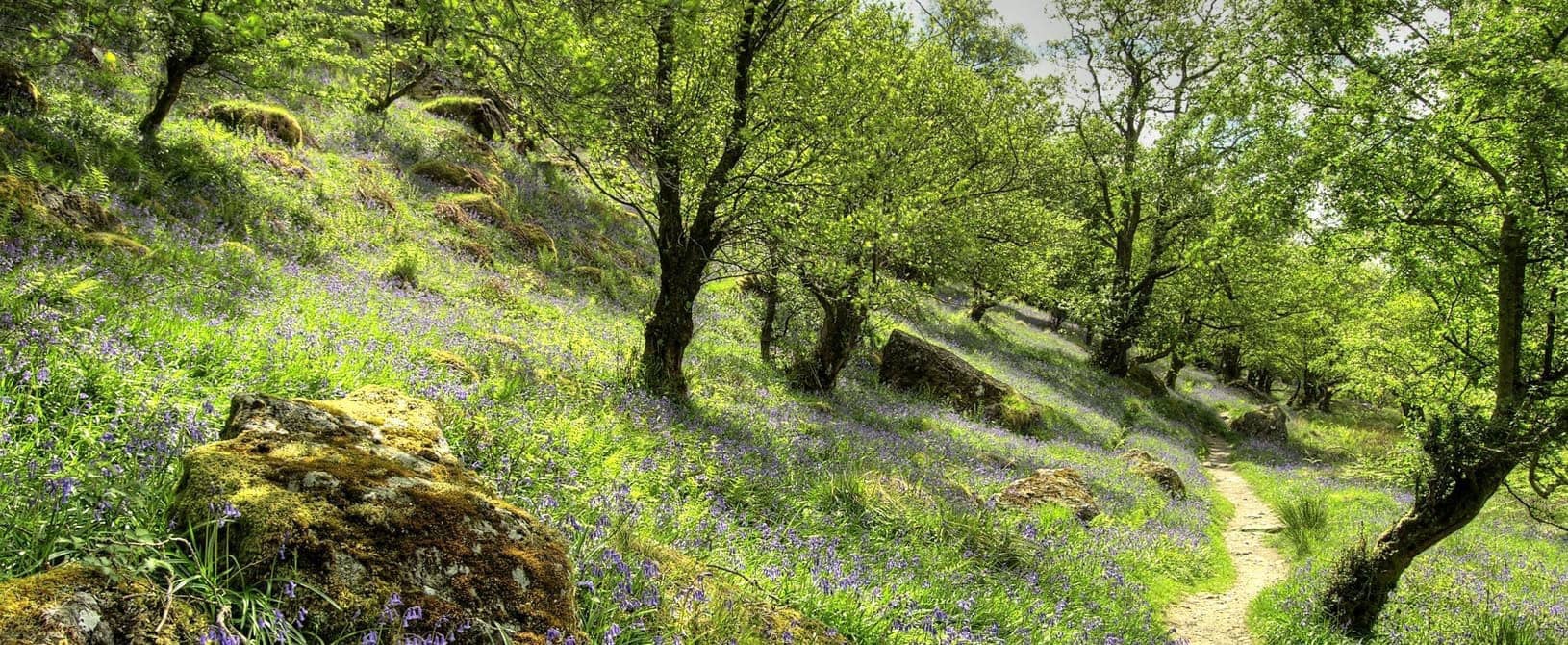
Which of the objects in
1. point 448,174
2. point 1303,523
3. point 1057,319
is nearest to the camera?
point 1303,523

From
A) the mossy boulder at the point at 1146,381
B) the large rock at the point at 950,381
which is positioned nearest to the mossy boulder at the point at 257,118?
the large rock at the point at 950,381

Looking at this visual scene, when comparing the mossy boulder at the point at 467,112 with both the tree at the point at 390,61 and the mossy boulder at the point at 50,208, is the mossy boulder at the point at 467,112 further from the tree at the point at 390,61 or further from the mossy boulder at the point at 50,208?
the mossy boulder at the point at 50,208

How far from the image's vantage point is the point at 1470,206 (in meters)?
8.66

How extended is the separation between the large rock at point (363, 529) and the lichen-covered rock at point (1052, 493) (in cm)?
881

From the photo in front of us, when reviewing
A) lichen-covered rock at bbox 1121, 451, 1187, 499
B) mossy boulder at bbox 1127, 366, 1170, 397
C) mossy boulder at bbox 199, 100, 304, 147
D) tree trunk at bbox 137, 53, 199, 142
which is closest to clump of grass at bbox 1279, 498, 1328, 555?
lichen-covered rock at bbox 1121, 451, 1187, 499

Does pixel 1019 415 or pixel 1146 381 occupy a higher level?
pixel 1146 381

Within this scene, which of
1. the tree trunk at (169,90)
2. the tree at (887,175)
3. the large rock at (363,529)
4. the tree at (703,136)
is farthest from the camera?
the tree trunk at (169,90)

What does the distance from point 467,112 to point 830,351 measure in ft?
62.2

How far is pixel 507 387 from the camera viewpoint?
7.02 metres

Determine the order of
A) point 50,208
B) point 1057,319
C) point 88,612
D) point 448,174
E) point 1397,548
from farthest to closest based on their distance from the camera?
point 1057,319, point 448,174, point 1397,548, point 50,208, point 88,612

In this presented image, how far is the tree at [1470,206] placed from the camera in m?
7.82

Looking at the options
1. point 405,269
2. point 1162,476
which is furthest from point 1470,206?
point 405,269

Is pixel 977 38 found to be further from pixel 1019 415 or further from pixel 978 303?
pixel 978 303

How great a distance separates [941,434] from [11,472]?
13294 mm
